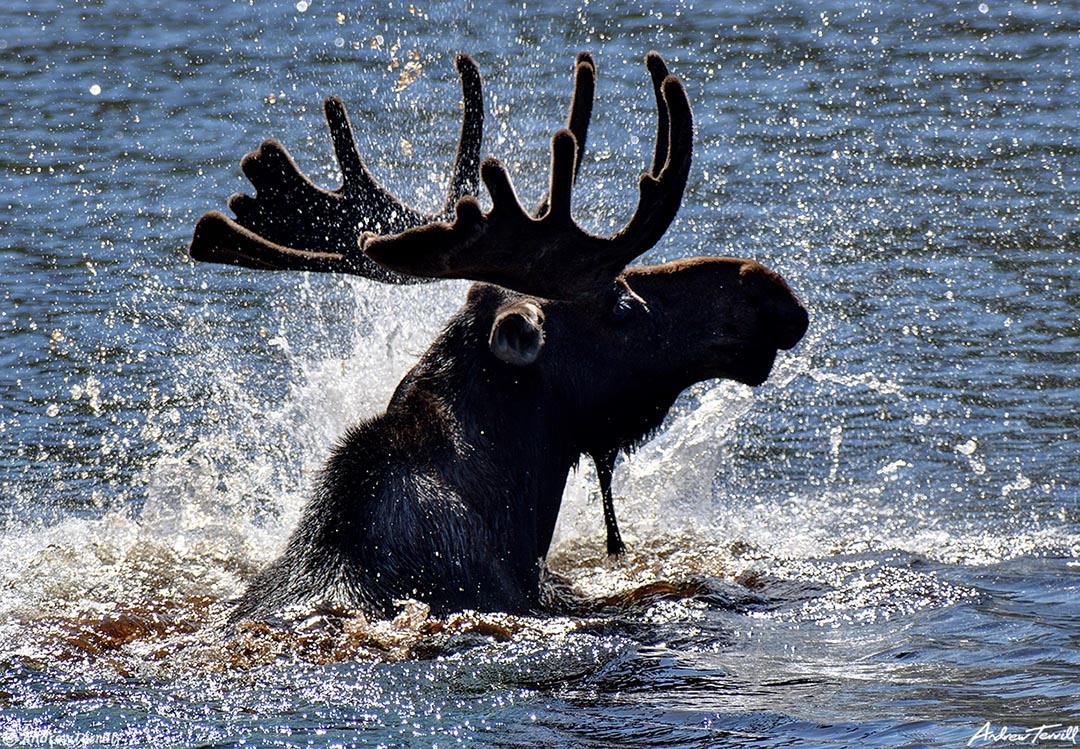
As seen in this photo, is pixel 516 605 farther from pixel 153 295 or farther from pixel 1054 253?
pixel 1054 253

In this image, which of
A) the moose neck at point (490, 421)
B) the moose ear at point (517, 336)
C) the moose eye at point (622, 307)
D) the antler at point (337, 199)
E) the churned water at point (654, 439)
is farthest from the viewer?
the antler at point (337, 199)

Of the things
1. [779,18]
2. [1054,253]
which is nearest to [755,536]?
[1054,253]

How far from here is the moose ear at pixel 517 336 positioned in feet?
15.9

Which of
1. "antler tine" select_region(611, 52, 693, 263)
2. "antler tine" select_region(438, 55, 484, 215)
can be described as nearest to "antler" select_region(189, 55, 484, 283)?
"antler tine" select_region(438, 55, 484, 215)

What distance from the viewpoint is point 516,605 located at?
16.3 ft

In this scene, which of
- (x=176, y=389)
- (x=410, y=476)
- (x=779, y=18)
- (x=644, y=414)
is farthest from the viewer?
(x=779, y=18)

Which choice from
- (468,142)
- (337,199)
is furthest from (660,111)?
(337,199)

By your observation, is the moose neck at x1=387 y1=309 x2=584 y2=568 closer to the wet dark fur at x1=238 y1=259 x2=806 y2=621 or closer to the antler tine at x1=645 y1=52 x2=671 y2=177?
the wet dark fur at x1=238 y1=259 x2=806 y2=621

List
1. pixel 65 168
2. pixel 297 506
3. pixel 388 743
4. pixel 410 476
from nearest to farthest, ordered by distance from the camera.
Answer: pixel 388 743
pixel 410 476
pixel 297 506
pixel 65 168

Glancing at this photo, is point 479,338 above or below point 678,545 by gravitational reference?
above

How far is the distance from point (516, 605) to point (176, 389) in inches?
127
